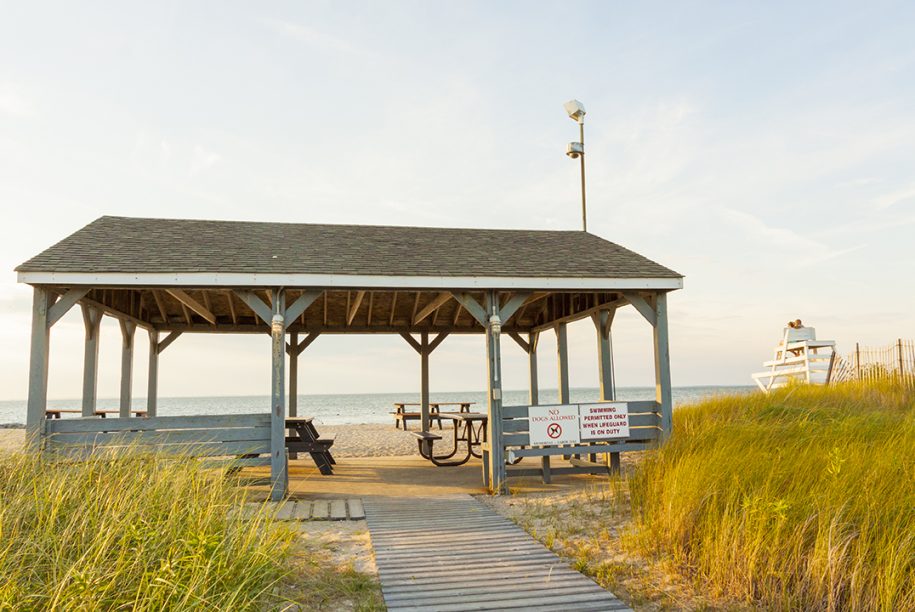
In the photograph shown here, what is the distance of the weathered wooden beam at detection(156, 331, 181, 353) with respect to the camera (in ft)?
39.9

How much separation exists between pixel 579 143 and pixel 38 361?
10.7 metres

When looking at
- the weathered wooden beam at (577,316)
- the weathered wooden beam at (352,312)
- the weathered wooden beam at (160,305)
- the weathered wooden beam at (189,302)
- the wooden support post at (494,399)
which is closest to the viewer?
the wooden support post at (494,399)

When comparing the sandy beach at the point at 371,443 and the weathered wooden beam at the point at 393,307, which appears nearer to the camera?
the weathered wooden beam at the point at 393,307

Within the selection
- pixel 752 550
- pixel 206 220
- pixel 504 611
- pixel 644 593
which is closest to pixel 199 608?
pixel 504 611

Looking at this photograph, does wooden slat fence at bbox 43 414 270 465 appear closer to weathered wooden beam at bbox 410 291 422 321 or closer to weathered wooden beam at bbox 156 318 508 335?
weathered wooden beam at bbox 156 318 508 335

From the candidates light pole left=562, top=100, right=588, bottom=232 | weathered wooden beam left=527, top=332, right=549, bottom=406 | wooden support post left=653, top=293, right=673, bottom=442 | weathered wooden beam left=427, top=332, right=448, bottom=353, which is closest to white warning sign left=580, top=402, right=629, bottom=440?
wooden support post left=653, top=293, right=673, bottom=442

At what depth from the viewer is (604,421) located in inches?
361

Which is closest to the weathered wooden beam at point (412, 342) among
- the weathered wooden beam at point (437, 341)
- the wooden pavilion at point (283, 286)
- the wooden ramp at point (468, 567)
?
the weathered wooden beam at point (437, 341)

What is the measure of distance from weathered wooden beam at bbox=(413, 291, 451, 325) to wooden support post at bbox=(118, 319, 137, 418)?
17.4ft

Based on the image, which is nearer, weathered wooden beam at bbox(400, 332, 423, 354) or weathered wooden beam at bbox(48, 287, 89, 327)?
weathered wooden beam at bbox(48, 287, 89, 327)

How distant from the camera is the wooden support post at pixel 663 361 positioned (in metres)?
9.23

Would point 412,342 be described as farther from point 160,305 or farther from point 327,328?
point 160,305

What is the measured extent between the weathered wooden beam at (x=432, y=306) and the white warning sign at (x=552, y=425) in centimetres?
229

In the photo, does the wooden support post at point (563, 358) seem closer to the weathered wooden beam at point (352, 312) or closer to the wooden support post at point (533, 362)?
the wooden support post at point (533, 362)
